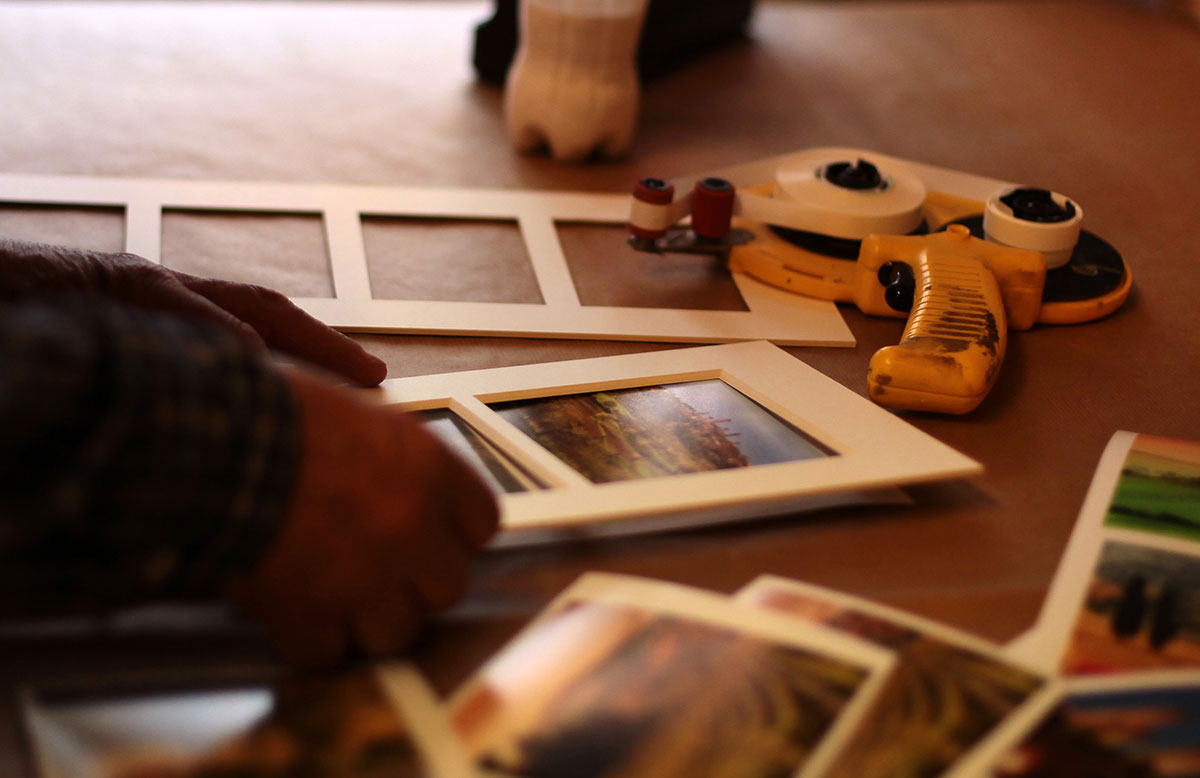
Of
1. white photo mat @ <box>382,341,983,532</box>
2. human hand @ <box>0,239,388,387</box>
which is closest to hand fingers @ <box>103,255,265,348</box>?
human hand @ <box>0,239,388,387</box>

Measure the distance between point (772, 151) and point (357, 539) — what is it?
909 millimetres

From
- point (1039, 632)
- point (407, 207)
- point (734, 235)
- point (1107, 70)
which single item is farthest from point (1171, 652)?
point (1107, 70)

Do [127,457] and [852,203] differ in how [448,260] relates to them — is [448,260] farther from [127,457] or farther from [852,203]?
[127,457]

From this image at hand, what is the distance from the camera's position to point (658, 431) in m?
0.75

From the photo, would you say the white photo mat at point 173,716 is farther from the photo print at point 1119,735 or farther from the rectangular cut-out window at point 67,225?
the rectangular cut-out window at point 67,225

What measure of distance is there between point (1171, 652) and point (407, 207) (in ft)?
2.54

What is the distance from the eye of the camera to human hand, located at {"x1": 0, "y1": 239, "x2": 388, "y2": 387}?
0.74m

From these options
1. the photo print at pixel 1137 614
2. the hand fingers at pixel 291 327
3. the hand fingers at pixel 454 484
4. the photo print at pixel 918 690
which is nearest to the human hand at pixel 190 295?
the hand fingers at pixel 291 327

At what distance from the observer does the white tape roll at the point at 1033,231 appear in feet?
3.02

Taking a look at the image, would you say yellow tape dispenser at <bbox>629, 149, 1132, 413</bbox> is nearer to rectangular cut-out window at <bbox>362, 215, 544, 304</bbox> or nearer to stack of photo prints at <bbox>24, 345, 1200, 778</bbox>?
rectangular cut-out window at <bbox>362, 215, 544, 304</bbox>

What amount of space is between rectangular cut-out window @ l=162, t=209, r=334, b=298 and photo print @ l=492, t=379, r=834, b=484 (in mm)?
284

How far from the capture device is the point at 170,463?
0.46 meters

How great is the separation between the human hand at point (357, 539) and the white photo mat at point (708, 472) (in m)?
0.09

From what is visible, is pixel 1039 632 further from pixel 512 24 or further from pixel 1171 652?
pixel 512 24
